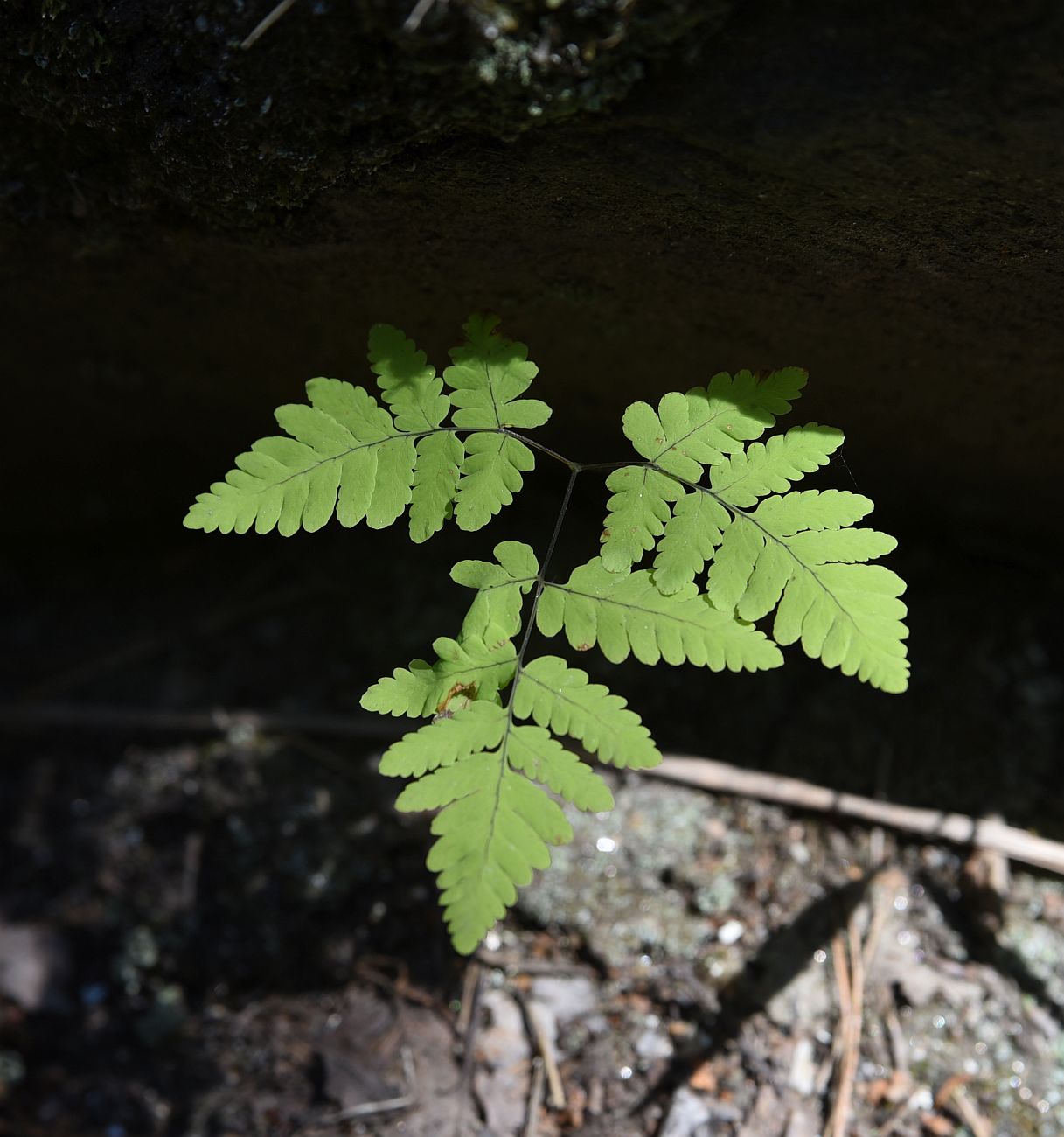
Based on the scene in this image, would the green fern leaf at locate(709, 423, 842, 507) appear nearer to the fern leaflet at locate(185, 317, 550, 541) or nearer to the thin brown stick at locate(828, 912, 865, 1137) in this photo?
the fern leaflet at locate(185, 317, 550, 541)

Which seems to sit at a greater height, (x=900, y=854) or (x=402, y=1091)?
(x=900, y=854)

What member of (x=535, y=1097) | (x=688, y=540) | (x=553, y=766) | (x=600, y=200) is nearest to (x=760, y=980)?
(x=535, y=1097)

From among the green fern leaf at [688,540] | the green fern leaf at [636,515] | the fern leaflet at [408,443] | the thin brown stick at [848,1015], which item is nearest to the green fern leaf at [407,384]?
the fern leaflet at [408,443]

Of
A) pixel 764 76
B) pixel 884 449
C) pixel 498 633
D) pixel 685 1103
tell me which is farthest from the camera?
pixel 884 449

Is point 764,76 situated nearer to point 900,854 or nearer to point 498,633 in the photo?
point 498,633

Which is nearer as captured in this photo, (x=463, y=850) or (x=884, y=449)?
(x=463, y=850)

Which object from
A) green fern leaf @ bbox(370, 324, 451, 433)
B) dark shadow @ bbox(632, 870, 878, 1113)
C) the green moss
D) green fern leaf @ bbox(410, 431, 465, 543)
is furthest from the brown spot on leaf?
dark shadow @ bbox(632, 870, 878, 1113)

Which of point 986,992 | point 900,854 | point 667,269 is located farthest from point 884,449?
point 986,992
